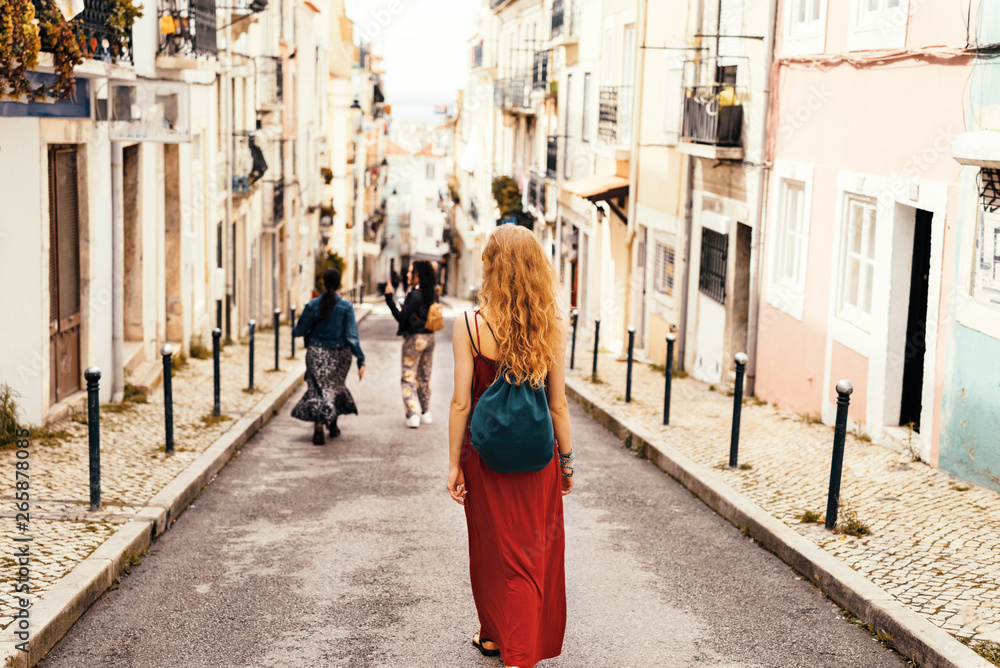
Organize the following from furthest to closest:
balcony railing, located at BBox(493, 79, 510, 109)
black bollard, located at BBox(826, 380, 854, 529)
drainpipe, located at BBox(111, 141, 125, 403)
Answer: balcony railing, located at BBox(493, 79, 510, 109)
drainpipe, located at BBox(111, 141, 125, 403)
black bollard, located at BBox(826, 380, 854, 529)

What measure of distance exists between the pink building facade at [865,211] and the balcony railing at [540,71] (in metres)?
18.8

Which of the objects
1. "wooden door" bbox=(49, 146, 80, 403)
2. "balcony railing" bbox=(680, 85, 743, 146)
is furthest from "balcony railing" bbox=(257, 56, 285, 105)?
"wooden door" bbox=(49, 146, 80, 403)

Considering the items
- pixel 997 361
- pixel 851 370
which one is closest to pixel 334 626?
pixel 997 361

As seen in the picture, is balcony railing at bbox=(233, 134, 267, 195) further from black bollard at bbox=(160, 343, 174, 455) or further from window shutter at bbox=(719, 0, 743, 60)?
black bollard at bbox=(160, 343, 174, 455)

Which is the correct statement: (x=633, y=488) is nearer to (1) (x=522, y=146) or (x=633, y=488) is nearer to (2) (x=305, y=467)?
(2) (x=305, y=467)

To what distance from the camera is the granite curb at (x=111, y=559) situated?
510 centimetres

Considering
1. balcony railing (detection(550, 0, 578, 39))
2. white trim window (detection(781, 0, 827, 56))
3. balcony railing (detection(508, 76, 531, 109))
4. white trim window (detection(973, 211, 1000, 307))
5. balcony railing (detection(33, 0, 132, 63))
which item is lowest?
white trim window (detection(973, 211, 1000, 307))

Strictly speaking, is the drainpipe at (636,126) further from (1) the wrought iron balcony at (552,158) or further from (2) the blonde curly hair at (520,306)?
(2) the blonde curly hair at (520,306)

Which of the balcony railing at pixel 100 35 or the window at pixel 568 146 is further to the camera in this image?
the window at pixel 568 146

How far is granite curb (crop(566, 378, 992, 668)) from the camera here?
5.12 metres

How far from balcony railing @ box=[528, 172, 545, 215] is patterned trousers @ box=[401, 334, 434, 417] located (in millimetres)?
19506

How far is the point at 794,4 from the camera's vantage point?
488 inches

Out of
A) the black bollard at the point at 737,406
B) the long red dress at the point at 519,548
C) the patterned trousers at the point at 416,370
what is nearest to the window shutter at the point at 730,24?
the patterned trousers at the point at 416,370

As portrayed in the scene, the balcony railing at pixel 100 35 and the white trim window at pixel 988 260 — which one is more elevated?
the balcony railing at pixel 100 35
